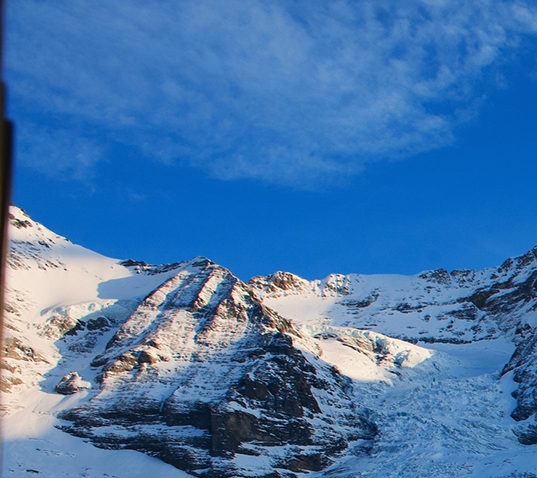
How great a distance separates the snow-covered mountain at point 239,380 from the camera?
91875 millimetres

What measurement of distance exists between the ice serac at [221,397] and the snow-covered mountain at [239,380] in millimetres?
225

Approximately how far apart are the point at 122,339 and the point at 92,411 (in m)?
17.4

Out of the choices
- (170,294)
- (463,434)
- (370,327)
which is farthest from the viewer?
(370,327)

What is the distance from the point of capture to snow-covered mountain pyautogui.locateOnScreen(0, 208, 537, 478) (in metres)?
91.9

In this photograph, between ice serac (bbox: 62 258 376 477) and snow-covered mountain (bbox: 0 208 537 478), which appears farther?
ice serac (bbox: 62 258 376 477)

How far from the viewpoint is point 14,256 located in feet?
454

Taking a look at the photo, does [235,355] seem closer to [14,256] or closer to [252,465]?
[252,465]

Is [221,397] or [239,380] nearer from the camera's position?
[221,397]

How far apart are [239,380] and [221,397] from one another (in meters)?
3.36

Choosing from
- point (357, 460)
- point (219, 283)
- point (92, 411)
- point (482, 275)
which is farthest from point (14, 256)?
point (482, 275)

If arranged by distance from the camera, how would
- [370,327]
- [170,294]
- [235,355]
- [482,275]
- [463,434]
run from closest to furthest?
[463,434] → [235,355] → [170,294] → [370,327] → [482,275]

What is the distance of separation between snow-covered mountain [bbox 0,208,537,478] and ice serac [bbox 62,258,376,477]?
0.74 ft

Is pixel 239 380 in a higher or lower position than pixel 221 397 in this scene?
higher

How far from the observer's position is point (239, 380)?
104625 millimetres
